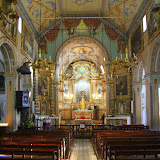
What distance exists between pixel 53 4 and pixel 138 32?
275 inches

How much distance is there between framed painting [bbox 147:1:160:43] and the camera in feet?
44.8

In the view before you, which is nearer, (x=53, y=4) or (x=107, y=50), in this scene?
(x=53, y=4)

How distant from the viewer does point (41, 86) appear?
70.9 feet

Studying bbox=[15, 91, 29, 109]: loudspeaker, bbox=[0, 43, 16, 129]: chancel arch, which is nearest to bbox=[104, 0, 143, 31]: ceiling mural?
bbox=[0, 43, 16, 129]: chancel arch

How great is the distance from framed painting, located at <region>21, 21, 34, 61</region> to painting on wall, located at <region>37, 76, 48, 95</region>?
9.58 ft

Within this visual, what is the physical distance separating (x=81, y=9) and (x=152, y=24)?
7843mm

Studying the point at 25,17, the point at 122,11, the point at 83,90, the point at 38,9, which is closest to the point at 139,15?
the point at 122,11

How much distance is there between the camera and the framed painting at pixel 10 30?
12348 mm

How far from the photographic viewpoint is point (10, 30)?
13.6m

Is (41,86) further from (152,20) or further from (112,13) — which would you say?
(152,20)

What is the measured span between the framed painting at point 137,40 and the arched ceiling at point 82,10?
980mm

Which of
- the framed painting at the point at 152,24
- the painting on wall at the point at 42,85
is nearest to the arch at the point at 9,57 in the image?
the painting on wall at the point at 42,85

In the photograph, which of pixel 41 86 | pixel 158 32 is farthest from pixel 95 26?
pixel 158 32

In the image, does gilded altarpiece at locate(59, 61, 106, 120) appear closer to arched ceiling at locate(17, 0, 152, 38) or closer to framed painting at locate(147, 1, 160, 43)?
arched ceiling at locate(17, 0, 152, 38)
